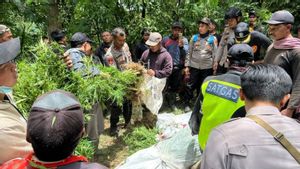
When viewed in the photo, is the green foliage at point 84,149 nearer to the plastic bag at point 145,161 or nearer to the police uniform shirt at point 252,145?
the plastic bag at point 145,161

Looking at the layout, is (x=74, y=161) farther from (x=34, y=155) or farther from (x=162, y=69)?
(x=162, y=69)

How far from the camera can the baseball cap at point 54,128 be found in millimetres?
1293

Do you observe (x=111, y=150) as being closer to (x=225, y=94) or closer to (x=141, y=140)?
(x=141, y=140)

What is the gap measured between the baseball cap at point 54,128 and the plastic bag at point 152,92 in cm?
347

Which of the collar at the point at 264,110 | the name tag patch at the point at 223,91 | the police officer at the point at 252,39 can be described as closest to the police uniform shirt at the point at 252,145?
the collar at the point at 264,110

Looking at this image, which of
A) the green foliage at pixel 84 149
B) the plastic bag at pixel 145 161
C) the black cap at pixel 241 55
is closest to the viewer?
the black cap at pixel 241 55

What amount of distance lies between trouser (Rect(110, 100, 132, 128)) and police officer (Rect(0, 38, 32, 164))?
9.56 feet

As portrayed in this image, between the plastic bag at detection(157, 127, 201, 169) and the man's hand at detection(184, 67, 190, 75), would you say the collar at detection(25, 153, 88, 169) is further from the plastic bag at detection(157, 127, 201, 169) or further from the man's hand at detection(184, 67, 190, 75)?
the man's hand at detection(184, 67, 190, 75)

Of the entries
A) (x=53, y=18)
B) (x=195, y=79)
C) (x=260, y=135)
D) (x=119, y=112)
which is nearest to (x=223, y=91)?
A: (x=260, y=135)

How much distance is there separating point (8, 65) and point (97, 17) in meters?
6.11

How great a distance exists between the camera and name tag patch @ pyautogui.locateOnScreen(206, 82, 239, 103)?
2547mm

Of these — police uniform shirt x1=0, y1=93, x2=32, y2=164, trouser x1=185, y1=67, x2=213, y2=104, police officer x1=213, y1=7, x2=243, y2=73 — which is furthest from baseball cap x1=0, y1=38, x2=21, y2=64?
trouser x1=185, y1=67, x2=213, y2=104

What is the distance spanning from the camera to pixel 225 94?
2.59 metres

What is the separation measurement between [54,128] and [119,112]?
3993mm
